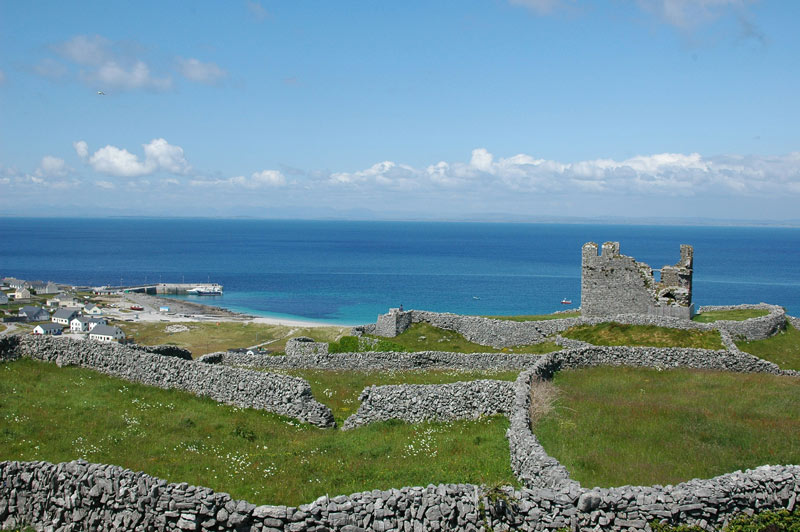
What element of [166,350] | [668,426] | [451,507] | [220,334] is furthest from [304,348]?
[220,334]

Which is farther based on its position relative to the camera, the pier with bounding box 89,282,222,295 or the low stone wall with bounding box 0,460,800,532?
the pier with bounding box 89,282,222,295

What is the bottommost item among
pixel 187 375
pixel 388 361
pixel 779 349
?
pixel 388 361

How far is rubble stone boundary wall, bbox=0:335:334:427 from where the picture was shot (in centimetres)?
1975

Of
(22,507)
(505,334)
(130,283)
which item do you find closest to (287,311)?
(130,283)

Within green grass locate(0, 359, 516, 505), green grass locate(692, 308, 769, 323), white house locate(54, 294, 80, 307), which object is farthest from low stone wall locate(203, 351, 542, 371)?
white house locate(54, 294, 80, 307)

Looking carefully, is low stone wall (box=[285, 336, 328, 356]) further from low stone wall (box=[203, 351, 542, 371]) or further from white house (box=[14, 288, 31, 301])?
white house (box=[14, 288, 31, 301])

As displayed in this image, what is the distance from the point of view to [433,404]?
19531 millimetres

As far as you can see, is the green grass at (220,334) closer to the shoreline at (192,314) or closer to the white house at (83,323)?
the white house at (83,323)

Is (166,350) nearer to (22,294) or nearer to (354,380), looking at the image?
(354,380)

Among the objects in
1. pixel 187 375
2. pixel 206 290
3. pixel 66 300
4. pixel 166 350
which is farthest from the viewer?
pixel 206 290

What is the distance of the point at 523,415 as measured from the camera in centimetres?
1683

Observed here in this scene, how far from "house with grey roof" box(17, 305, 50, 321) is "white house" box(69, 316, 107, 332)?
1252 cm

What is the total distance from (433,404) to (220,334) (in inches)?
2954

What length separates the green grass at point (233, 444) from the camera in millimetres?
13734
